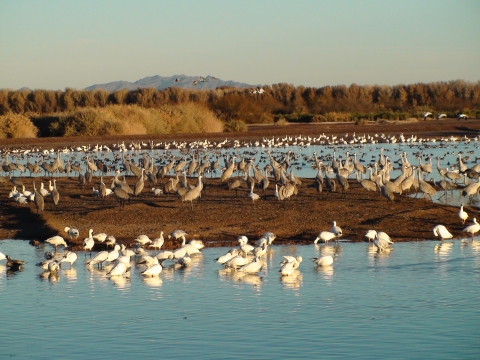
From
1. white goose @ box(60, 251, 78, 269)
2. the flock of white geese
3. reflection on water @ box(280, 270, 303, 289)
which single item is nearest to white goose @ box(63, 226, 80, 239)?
the flock of white geese

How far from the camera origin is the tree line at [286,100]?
2790 inches

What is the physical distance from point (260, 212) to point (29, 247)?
17.6 feet

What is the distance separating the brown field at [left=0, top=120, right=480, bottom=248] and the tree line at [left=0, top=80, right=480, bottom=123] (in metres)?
45.9

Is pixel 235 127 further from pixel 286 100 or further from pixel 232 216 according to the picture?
pixel 232 216

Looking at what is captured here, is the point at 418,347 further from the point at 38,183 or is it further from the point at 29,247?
the point at 38,183

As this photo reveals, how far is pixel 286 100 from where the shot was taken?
8612 centimetres

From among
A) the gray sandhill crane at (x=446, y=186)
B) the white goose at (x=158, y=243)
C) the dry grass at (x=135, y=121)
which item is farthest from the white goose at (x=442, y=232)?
the dry grass at (x=135, y=121)

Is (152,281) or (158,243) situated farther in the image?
(158,243)

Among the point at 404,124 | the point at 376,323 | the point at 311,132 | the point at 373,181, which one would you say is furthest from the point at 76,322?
the point at 404,124

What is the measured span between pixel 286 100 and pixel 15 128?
127 feet

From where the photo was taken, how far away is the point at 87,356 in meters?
8.84

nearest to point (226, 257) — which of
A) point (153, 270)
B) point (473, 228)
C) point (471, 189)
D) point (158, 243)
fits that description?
point (153, 270)

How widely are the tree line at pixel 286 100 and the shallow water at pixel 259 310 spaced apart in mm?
53812

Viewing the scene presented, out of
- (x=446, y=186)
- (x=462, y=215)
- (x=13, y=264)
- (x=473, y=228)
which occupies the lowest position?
(x=13, y=264)
